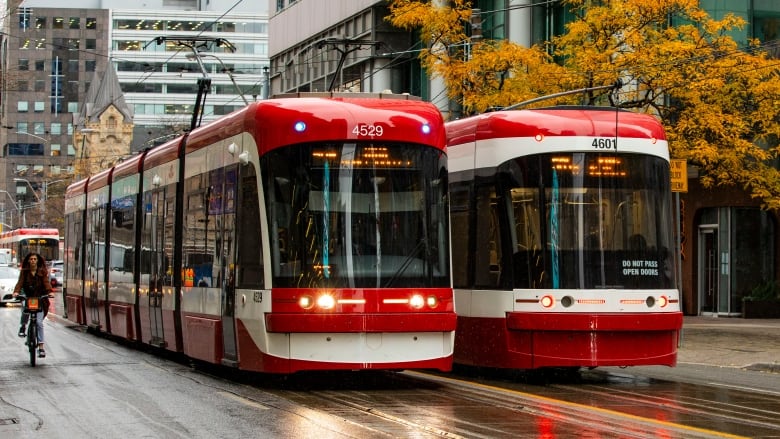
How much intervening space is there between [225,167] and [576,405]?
5.70m

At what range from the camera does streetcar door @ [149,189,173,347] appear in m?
20.5

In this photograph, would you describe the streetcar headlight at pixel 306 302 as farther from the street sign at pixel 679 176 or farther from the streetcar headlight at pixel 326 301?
the street sign at pixel 679 176

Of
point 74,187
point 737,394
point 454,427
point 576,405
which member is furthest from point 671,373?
point 74,187

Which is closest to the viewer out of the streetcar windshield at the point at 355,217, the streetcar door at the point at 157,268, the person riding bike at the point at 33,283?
the streetcar windshield at the point at 355,217

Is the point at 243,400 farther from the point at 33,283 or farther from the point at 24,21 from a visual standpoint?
the point at 24,21

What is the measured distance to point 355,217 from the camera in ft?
49.1

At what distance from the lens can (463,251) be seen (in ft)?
57.7

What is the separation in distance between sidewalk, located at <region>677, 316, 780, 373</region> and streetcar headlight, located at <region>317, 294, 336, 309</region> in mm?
A: 8509

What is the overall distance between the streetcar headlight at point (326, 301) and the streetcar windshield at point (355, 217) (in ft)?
0.51

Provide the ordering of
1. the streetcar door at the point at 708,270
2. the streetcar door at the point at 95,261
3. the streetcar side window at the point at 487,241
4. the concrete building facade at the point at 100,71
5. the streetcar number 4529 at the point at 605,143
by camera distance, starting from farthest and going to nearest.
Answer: the concrete building facade at the point at 100,71, the streetcar door at the point at 708,270, the streetcar door at the point at 95,261, the streetcar side window at the point at 487,241, the streetcar number 4529 at the point at 605,143

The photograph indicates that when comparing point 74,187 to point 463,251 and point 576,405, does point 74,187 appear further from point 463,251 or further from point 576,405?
point 576,405

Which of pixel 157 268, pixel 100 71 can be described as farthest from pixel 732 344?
pixel 100 71

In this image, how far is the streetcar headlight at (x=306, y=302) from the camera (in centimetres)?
Result: 1466

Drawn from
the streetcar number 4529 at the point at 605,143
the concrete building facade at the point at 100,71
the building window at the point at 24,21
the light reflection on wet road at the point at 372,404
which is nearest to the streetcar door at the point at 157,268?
the light reflection on wet road at the point at 372,404
